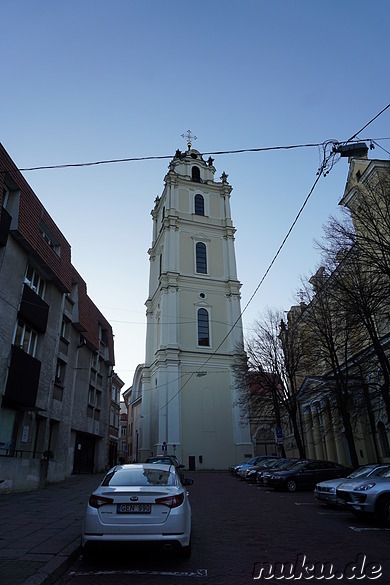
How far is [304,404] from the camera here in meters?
38.7

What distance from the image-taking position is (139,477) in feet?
23.0

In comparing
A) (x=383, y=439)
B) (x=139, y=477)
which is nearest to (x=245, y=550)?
(x=139, y=477)

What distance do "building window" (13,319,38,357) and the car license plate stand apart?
44.2 feet

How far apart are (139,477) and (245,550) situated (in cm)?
226

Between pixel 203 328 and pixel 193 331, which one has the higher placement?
pixel 203 328

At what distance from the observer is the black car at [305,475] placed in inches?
747

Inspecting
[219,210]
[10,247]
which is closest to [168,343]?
[219,210]

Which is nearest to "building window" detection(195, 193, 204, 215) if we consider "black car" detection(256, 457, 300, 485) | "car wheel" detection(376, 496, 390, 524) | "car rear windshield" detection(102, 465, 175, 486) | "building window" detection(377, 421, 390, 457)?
"building window" detection(377, 421, 390, 457)

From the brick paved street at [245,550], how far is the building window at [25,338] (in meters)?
11.3

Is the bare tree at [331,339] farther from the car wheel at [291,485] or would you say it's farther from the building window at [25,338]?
the building window at [25,338]

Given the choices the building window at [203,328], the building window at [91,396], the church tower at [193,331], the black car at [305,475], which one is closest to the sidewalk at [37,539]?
the black car at [305,475]

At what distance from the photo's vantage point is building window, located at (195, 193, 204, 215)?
181 ft

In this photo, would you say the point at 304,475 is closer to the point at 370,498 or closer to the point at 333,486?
the point at 333,486

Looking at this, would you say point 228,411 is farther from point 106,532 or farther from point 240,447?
point 106,532
